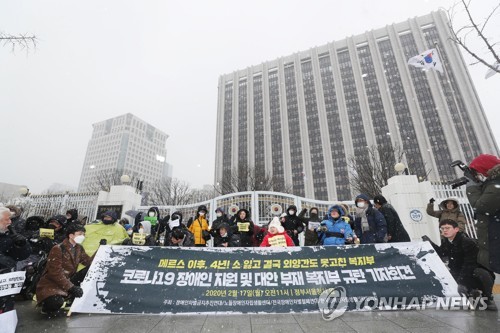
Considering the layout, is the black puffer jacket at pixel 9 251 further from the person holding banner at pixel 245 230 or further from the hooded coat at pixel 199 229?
the person holding banner at pixel 245 230

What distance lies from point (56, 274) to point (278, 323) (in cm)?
351

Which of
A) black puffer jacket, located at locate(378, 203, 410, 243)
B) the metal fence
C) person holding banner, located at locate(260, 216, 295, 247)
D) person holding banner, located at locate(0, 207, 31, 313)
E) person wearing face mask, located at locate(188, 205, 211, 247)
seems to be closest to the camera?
person holding banner, located at locate(0, 207, 31, 313)

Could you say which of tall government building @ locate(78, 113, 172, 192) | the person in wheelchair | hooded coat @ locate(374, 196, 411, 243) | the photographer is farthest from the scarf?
tall government building @ locate(78, 113, 172, 192)

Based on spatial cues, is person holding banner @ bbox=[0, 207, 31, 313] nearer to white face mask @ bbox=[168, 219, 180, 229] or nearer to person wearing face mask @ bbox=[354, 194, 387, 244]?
white face mask @ bbox=[168, 219, 180, 229]

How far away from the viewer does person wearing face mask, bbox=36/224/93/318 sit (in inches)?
139

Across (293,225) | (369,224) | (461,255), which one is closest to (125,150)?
(293,225)

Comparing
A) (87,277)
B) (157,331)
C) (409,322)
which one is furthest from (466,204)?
(87,277)

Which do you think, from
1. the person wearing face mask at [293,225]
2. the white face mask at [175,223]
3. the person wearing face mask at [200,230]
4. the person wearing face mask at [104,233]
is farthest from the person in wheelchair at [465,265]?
the person wearing face mask at [104,233]

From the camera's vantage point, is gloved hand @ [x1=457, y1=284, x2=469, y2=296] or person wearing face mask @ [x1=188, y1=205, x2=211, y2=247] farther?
person wearing face mask @ [x1=188, y1=205, x2=211, y2=247]

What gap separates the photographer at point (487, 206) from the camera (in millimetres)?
2761

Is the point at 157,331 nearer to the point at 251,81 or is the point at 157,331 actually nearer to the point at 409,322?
the point at 409,322

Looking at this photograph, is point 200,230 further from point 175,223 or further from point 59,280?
point 59,280

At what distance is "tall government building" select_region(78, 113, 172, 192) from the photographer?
9560cm

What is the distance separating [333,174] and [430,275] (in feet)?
228
